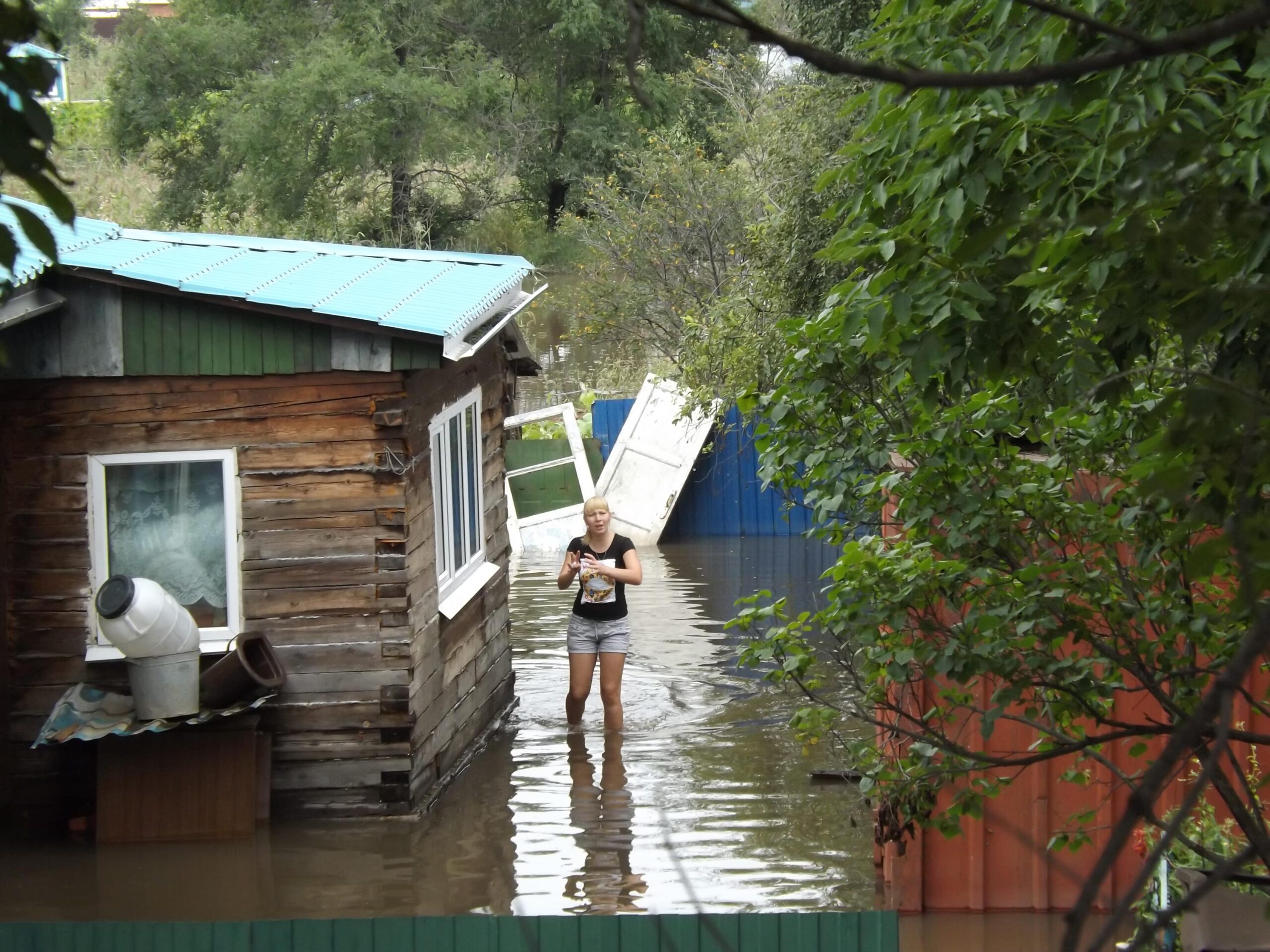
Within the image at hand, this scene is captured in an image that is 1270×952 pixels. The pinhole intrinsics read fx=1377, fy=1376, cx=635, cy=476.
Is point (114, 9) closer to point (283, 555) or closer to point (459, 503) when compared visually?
point (459, 503)

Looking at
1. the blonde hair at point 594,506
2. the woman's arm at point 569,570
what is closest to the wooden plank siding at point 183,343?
the blonde hair at point 594,506

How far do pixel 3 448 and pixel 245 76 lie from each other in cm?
2047

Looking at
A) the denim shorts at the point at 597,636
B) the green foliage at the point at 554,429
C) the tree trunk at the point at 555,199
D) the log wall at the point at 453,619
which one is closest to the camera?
the log wall at the point at 453,619

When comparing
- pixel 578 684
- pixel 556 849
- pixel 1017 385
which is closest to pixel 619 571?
pixel 578 684

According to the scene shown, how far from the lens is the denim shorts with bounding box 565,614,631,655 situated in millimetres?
9375

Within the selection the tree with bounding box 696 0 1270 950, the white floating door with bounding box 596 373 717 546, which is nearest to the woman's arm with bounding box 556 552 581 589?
the tree with bounding box 696 0 1270 950

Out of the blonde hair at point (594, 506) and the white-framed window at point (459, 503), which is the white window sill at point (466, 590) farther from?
the blonde hair at point (594, 506)

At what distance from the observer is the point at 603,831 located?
770cm

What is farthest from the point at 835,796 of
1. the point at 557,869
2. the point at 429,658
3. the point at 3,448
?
the point at 3,448

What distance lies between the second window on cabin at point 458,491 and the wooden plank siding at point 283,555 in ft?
2.88

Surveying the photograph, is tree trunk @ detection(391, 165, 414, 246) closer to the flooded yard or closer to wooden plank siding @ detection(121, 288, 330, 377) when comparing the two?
the flooded yard

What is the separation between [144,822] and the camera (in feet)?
25.1

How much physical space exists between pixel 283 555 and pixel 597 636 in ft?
8.09

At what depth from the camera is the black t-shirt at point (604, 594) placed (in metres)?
9.33
